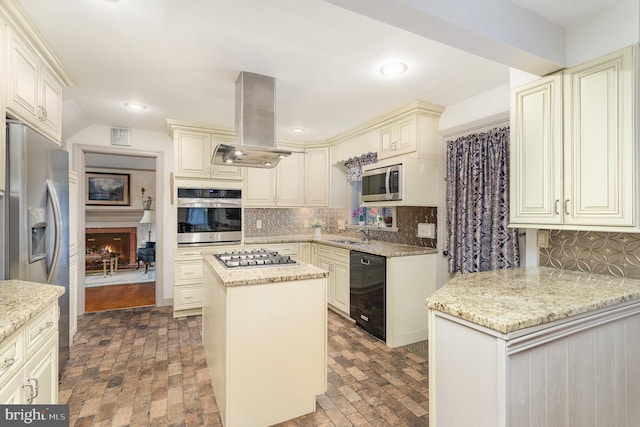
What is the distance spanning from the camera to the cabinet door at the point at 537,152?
1.81 meters

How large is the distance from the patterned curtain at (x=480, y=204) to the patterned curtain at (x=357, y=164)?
108 cm

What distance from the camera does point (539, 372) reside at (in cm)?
118

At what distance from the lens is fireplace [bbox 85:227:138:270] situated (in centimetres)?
650

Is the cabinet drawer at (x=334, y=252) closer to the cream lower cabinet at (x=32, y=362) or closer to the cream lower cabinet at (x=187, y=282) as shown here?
the cream lower cabinet at (x=187, y=282)

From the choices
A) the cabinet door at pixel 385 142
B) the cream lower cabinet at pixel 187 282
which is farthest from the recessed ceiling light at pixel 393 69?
the cream lower cabinet at pixel 187 282

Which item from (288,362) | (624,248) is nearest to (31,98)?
(288,362)

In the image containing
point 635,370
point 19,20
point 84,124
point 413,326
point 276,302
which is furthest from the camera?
point 84,124

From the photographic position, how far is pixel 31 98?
6.63 ft

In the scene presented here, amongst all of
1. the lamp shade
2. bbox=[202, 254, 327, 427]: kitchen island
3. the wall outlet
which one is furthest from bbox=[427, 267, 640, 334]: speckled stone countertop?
the lamp shade

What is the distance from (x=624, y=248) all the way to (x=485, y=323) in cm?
137

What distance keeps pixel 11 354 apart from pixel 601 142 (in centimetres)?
276

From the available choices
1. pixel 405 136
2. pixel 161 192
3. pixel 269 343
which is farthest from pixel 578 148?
pixel 161 192

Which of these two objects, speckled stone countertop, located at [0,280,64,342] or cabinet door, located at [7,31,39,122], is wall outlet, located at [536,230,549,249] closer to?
speckled stone countertop, located at [0,280,64,342]

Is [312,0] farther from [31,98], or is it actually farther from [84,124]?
[84,124]
